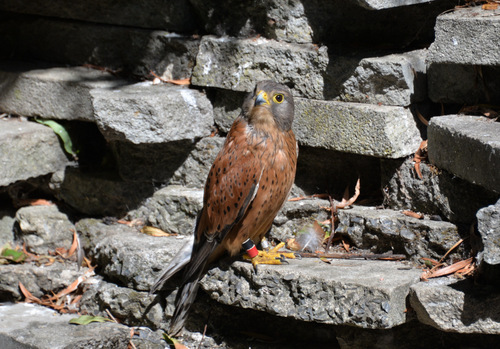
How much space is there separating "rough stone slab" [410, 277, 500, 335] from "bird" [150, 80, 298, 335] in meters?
0.87

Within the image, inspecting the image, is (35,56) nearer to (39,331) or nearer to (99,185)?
(99,185)

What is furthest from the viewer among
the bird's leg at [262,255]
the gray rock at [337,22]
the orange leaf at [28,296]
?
the orange leaf at [28,296]

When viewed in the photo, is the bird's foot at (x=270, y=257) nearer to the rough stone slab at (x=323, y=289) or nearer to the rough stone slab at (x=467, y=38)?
the rough stone slab at (x=323, y=289)

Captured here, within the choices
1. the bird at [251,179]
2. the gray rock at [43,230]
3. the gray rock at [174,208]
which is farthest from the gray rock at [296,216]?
the gray rock at [43,230]

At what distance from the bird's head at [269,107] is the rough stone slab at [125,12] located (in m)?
1.07

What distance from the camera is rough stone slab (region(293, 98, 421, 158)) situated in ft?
12.2

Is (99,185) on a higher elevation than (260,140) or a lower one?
lower

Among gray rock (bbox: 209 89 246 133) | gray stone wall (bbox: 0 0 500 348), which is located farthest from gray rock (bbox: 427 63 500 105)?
gray rock (bbox: 209 89 246 133)

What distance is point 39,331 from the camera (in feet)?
12.9

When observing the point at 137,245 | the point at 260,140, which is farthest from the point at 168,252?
the point at 260,140

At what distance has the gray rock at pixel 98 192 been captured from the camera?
14.7ft

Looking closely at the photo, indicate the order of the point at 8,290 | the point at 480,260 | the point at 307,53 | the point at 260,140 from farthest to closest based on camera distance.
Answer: the point at 8,290 < the point at 307,53 < the point at 260,140 < the point at 480,260

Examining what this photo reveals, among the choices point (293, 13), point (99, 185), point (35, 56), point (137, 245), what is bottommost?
point (137, 245)

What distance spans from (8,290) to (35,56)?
5.78 ft
